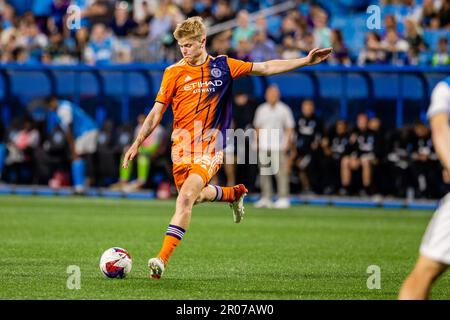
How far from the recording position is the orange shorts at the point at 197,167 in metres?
10.9

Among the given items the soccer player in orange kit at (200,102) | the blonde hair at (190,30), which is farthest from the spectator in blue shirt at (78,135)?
the blonde hair at (190,30)

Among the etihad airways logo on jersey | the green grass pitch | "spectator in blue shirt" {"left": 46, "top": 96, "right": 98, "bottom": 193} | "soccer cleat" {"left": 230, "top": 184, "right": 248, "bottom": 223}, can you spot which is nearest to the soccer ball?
the green grass pitch

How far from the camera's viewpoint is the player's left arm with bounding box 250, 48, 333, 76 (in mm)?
10617

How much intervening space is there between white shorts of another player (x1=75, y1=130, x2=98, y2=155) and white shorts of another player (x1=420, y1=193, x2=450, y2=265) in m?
21.0

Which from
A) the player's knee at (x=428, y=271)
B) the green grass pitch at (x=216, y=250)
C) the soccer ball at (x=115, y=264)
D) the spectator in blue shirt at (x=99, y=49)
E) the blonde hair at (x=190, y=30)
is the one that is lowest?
the green grass pitch at (x=216, y=250)

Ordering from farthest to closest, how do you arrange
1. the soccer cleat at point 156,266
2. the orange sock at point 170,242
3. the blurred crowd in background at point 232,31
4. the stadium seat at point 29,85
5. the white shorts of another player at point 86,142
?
the stadium seat at point 29,85
the white shorts of another player at point 86,142
the blurred crowd in background at point 232,31
the orange sock at point 170,242
the soccer cleat at point 156,266

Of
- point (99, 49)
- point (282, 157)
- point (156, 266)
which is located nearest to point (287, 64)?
point (156, 266)

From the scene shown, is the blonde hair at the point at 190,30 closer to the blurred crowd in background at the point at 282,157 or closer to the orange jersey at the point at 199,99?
the orange jersey at the point at 199,99

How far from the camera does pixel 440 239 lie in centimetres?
646

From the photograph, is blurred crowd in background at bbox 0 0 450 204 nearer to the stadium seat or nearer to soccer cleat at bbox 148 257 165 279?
the stadium seat

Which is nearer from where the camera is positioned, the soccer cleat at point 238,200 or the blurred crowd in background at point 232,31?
the soccer cleat at point 238,200

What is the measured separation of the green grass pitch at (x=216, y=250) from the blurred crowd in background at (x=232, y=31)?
387cm

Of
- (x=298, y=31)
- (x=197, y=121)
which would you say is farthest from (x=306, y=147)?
(x=197, y=121)
